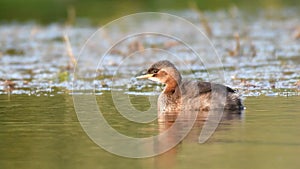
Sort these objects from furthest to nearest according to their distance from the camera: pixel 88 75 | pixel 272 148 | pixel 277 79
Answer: pixel 88 75
pixel 277 79
pixel 272 148

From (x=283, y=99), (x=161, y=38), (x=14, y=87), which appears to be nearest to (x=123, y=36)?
(x=161, y=38)

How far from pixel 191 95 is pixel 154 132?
1.48m

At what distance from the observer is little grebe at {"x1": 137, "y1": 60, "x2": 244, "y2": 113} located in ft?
33.5

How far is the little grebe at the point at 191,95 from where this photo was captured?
10.2 meters

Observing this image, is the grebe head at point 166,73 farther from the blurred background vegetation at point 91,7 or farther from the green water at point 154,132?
the blurred background vegetation at point 91,7

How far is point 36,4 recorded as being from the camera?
93.6ft

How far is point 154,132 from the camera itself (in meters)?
8.98

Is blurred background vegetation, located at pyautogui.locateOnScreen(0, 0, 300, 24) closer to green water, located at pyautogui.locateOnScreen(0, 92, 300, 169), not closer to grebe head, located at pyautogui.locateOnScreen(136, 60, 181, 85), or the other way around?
grebe head, located at pyautogui.locateOnScreen(136, 60, 181, 85)

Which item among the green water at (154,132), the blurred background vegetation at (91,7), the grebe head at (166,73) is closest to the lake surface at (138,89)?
the green water at (154,132)

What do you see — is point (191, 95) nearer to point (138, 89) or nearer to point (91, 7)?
point (138, 89)

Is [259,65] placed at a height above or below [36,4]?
below

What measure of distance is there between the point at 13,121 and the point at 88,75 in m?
4.62

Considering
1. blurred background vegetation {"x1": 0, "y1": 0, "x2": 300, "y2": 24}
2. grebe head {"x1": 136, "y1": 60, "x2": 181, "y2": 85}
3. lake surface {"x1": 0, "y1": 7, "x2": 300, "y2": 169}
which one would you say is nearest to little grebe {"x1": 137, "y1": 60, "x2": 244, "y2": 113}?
grebe head {"x1": 136, "y1": 60, "x2": 181, "y2": 85}

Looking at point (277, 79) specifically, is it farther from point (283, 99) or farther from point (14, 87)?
point (14, 87)
